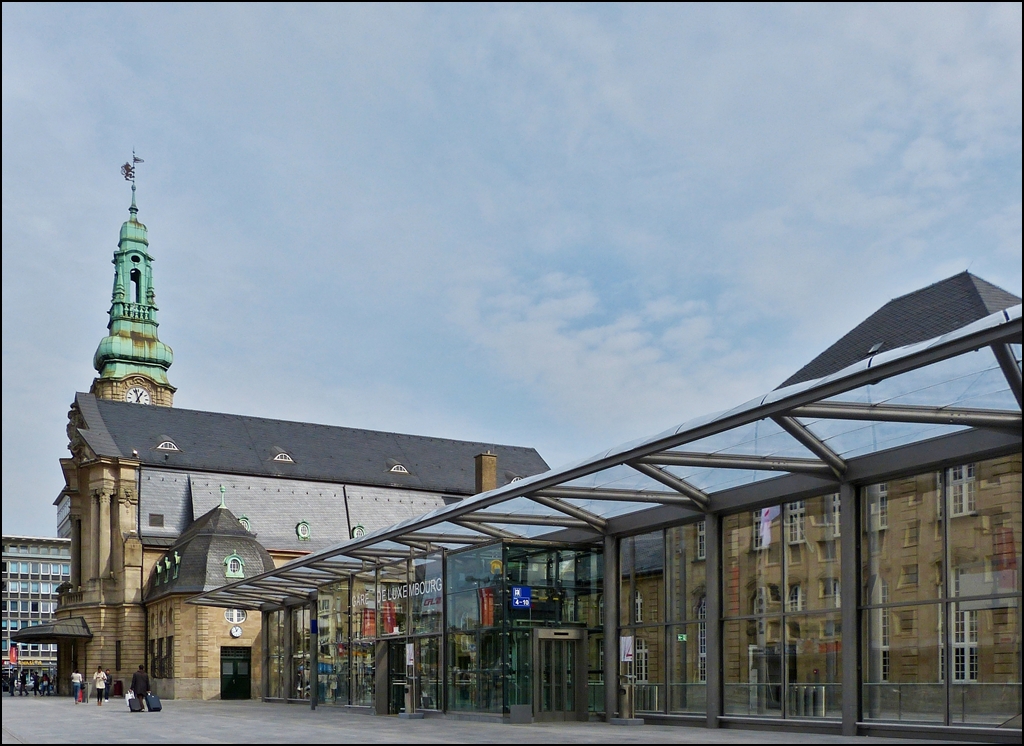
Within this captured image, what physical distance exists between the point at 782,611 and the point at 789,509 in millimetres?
1719

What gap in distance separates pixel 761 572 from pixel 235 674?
146ft

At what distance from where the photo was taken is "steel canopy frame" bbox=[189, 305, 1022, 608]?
14.2 m

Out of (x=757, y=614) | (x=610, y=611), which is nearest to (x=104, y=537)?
(x=610, y=611)

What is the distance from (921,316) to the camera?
137ft

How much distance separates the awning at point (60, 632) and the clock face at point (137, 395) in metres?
27.1

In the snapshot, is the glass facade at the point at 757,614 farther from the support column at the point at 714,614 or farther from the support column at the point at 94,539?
the support column at the point at 94,539

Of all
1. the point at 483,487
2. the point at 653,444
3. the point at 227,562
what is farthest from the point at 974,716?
the point at 483,487

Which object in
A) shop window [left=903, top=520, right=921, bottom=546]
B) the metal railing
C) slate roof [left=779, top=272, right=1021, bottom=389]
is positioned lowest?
the metal railing

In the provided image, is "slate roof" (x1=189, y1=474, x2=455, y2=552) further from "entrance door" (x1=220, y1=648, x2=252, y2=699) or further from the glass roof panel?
the glass roof panel

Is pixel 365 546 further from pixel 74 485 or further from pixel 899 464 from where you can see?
pixel 74 485

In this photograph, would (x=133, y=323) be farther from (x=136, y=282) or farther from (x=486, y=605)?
(x=486, y=605)

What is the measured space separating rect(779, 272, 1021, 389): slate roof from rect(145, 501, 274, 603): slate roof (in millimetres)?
32777

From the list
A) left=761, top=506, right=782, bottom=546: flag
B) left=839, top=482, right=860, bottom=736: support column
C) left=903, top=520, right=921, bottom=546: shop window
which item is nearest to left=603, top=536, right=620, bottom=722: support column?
left=761, top=506, right=782, bottom=546: flag

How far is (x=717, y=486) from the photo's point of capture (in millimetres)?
22609
